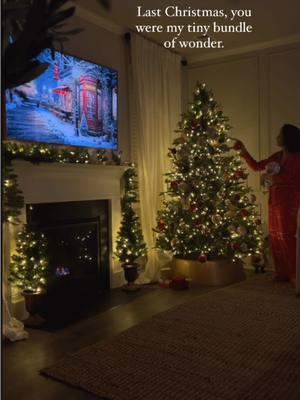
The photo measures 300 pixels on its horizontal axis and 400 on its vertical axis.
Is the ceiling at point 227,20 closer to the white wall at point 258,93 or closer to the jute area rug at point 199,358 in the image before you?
the white wall at point 258,93

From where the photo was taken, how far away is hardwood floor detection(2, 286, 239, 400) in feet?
6.44

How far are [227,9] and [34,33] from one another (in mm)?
3751

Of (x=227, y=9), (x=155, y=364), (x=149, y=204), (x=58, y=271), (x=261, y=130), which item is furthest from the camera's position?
(x=261, y=130)

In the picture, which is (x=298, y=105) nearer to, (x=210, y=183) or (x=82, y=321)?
(x=210, y=183)

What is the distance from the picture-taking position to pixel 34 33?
695 millimetres

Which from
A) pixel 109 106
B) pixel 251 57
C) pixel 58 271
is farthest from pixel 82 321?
pixel 251 57

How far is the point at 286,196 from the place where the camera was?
4004mm

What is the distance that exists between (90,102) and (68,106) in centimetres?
31

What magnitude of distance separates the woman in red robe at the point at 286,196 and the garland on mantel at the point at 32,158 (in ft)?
4.89

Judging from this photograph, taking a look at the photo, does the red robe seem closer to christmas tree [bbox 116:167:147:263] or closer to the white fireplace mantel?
christmas tree [bbox 116:167:147:263]

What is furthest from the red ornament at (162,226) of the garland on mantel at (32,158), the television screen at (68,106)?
the television screen at (68,106)

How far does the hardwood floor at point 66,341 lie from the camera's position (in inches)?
77.3

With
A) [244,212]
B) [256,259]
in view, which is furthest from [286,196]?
[256,259]

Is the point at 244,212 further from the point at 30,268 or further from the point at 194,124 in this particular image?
the point at 30,268
